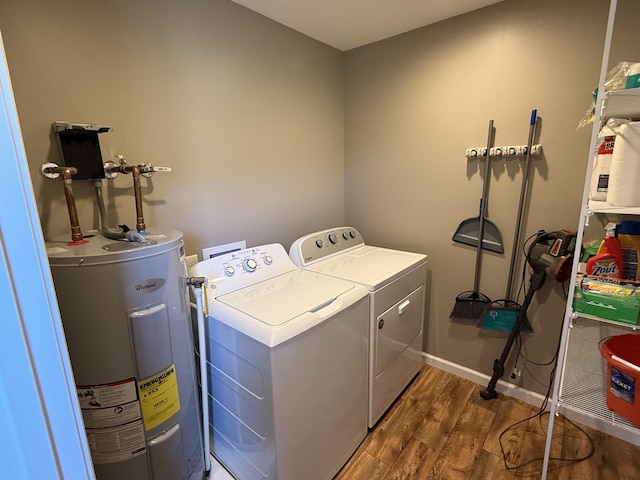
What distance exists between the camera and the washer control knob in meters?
1.57

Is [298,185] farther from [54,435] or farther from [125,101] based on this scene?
[54,435]

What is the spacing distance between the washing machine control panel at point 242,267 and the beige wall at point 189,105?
194 millimetres

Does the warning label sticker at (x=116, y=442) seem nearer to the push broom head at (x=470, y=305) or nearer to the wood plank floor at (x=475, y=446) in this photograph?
the wood plank floor at (x=475, y=446)

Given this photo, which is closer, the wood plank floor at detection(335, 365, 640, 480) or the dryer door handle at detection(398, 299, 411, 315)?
the wood plank floor at detection(335, 365, 640, 480)

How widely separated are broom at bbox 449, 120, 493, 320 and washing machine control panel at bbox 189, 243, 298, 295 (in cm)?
111

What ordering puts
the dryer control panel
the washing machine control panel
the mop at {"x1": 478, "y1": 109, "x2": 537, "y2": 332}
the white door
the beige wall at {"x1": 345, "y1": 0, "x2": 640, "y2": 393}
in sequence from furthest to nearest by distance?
the dryer control panel < the mop at {"x1": 478, "y1": 109, "x2": 537, "y2": 332} < the beige wall at {"x1": 345, "y1": 0, "x2": 640, "y2": 393} < the washing machine control panel < the white door

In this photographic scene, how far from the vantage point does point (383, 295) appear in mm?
1581

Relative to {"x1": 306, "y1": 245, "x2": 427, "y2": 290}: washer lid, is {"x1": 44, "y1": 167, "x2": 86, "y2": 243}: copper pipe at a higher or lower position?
higher

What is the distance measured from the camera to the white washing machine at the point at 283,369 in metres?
1.13

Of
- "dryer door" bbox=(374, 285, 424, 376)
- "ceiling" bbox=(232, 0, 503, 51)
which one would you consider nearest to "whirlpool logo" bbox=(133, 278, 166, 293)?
"dryer door" bbox=(374, 285, 424, 376)

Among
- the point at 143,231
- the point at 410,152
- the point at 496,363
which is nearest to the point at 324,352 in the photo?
the point at 143,231

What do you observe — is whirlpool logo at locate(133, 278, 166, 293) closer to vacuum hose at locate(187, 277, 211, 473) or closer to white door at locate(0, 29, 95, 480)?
vacuum hose at locate(187, 277, 211, 473)

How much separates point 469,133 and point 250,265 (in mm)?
1490

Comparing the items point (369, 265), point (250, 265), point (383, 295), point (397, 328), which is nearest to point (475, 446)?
point (397, 328)
